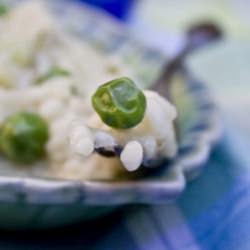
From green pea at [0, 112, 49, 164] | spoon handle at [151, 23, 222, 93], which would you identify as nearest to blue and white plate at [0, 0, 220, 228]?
spoon handle at [151, 23, 222, 93]

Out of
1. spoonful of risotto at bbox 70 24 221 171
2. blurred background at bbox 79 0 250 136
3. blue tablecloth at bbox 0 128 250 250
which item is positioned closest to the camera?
spoonful of risotto at bbox 70 24 221 171

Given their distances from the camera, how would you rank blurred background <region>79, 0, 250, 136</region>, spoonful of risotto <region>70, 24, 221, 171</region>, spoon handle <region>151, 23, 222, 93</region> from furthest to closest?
blurred background <region>79, 0, 250, 136</region> → spoon handle <region>151, 23, 222, 93</region> → spoonful of risotto <region>70, 24, 221, 171</region>

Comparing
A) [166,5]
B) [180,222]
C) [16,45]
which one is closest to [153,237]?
[180,222]

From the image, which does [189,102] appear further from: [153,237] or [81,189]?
[81,189]

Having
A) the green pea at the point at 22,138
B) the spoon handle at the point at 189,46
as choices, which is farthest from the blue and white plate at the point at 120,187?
the green pea at the point at 22,138

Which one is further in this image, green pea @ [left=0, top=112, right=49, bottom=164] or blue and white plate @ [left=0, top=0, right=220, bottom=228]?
green pea @ [left=0, top=112, right=49, bottom=164]

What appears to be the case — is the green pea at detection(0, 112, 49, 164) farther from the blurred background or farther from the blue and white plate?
the blurred background
